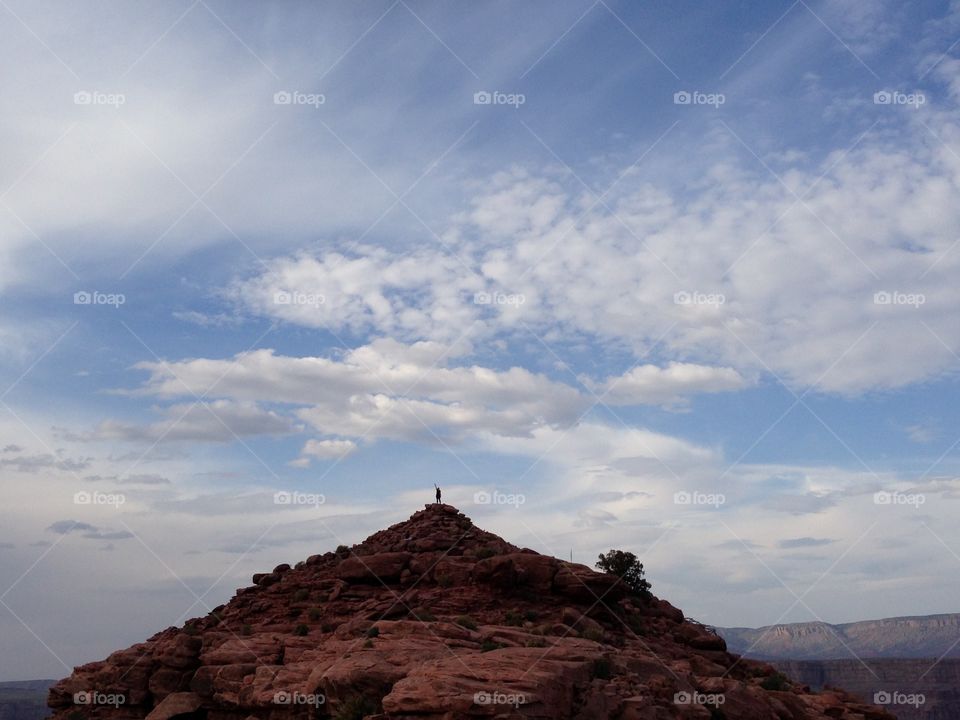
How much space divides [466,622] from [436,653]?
19.6 feet

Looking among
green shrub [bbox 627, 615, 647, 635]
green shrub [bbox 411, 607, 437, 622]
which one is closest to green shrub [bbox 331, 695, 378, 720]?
green shrub [bbox 411, 607, 437, 622]

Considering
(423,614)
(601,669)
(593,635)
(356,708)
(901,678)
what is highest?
(423,614)

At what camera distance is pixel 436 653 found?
31234 mm

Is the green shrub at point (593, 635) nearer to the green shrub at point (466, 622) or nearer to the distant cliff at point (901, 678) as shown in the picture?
the green shrub at point (466, 622)

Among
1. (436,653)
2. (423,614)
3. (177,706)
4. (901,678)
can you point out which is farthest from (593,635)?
(901,678)

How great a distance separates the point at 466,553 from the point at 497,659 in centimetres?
1793

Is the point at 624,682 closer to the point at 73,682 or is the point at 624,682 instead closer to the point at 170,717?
the point at 170,717

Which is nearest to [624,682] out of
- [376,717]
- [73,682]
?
[376,717]

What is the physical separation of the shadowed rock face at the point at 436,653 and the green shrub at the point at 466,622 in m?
0.08

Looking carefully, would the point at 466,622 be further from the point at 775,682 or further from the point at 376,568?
the point at 775,682

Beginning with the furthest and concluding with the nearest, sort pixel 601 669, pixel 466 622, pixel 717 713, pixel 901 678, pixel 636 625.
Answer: pixel 901 678, pixel 636 625, pixel 466 622, pixel 717 713, pixel 601 669

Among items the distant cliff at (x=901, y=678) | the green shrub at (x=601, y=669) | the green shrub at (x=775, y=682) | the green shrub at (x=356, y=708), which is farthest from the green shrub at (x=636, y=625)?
the distant cliff at (x=901, y=678)

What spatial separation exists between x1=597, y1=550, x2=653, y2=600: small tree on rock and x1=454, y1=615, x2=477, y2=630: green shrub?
1513cm

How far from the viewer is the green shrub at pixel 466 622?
3669cm
